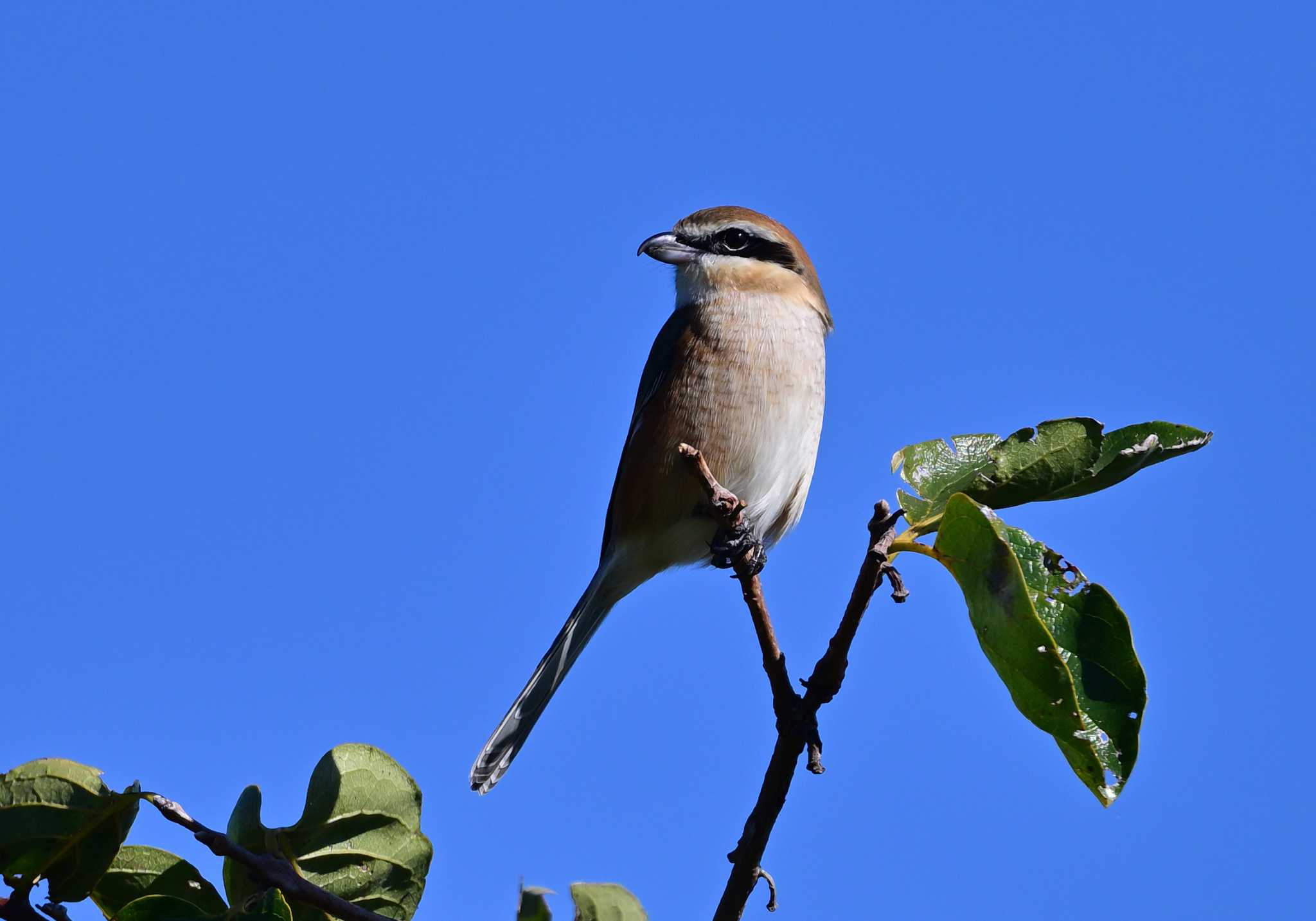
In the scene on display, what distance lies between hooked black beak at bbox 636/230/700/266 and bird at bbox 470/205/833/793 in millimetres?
252

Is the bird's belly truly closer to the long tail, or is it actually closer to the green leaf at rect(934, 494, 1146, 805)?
the long tail

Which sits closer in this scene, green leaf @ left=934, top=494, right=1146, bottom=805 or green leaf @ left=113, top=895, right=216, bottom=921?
green leaf @ left=934, top=494, right=1146, bottom=805

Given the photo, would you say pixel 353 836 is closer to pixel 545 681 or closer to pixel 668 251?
pixel 545 681

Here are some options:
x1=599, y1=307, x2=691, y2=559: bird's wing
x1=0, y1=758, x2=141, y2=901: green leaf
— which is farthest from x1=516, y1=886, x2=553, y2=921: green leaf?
x1=599, y1=307, x2=691, y2=559: bird's wing

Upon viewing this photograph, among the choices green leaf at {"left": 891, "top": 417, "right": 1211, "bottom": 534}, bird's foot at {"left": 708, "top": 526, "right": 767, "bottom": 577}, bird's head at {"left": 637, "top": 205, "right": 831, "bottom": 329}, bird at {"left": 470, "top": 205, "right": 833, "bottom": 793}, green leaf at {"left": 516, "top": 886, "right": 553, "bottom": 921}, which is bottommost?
green leaf at {"left": 516, "top": 886, "right": 553, "bottom": 921}

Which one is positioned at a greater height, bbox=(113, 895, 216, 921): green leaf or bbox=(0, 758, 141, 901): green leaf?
bbox=(0, 758, 141, 901): green leaf

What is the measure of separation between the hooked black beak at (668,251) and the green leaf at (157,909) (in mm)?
3500

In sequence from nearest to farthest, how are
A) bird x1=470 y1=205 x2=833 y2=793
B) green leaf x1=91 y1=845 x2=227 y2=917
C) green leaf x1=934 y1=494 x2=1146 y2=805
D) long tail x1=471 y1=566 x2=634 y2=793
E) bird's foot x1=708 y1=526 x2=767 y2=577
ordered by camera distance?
green leaf x1=934 y1=494 x2=1146 y2=805
green leaf x1=91 y1=845 x2=227 y2=917
bird's foot x1=708 y1=526 x2=767 y2=577
long tail x1=471 y1=566 x2=634 y2=793
bird x1=470 y1=205 x2=833 y2=793

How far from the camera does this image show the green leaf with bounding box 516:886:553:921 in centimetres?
179

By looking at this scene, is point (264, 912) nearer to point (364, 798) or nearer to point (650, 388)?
point (364, 798)

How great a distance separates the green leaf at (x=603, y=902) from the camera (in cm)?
184

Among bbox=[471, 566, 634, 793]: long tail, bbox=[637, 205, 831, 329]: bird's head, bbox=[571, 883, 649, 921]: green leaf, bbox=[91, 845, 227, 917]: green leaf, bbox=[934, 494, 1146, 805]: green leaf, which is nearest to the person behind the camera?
bbox=[934, 494, 1146, 805]: green leaf

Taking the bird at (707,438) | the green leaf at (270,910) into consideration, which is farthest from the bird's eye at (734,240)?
the green leaf at (270,910)

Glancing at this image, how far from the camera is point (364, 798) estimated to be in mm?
2076
